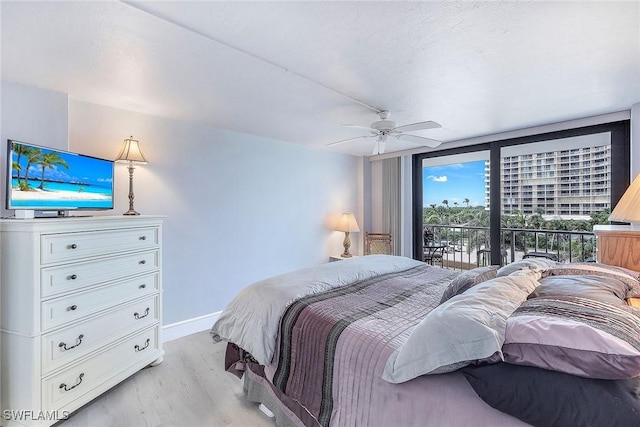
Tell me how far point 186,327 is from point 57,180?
6.25 ft

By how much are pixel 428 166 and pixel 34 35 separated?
4481 millimetres

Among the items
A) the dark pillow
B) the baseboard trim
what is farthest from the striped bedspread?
the baseboard trim

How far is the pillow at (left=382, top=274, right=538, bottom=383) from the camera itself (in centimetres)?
98

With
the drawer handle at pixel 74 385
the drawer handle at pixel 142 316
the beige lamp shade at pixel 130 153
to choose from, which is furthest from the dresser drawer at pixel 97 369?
the beige lamp shade at pixel 130 153

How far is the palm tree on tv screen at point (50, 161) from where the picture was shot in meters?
1.95

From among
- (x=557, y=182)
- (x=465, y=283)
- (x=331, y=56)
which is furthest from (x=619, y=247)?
(x=331, y=56)

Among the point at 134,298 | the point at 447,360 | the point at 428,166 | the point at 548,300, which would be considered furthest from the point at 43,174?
the point at 428,166

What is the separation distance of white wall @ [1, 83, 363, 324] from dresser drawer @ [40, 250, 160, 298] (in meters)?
0.62

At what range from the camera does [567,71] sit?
198 cm

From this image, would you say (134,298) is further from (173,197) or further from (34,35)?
(34,35)

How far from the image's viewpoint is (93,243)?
2.03m

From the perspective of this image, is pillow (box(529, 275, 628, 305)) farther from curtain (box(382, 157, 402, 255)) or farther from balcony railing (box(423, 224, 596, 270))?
curtain (box(382, 157, 402, 255))

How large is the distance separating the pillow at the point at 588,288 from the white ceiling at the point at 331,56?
132 centimetres

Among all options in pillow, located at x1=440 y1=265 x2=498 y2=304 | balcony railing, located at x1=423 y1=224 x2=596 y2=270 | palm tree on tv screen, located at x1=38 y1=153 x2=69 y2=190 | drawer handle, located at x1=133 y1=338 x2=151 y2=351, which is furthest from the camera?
balcony railing, located at x1=423 y1=224 x2=596 y2=270
